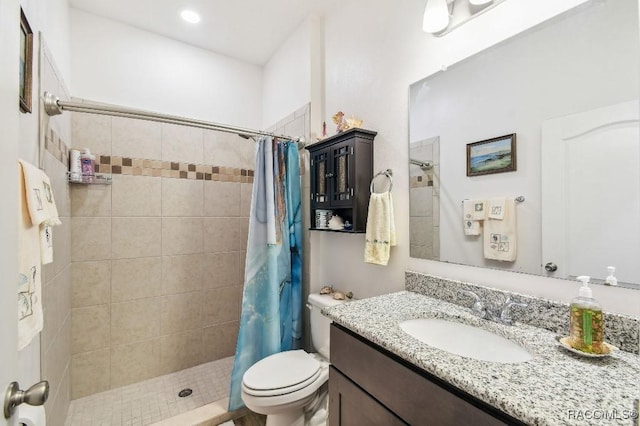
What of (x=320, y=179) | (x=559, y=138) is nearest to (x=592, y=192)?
(x=559, y=138)

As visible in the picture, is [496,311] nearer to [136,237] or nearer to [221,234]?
[221,234]

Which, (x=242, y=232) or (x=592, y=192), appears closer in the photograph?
(x=592, y=192)

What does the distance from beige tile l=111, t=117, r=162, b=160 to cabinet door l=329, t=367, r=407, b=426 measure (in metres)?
2.03

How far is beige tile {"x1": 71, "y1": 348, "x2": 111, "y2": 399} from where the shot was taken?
1.91 metres

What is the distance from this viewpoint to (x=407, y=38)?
1410 millimetres

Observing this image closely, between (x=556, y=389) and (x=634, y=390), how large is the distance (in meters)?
0.15

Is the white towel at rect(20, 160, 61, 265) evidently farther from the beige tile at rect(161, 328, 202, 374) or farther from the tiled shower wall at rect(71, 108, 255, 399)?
the beige tile at rect(161, 328, 202, 374)

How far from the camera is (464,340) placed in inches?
39.5

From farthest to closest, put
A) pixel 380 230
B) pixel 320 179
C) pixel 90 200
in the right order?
pixel 90 200
pixel 320 179
pixel 380 230

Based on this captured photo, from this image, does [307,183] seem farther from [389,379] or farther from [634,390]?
[634,390]

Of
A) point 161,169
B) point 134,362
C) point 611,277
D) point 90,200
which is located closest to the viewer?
point 611,277

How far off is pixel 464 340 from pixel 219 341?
2.09m

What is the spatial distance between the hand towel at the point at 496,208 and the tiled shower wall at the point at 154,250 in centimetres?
197

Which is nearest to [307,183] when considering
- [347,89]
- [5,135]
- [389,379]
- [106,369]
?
[347,89]
